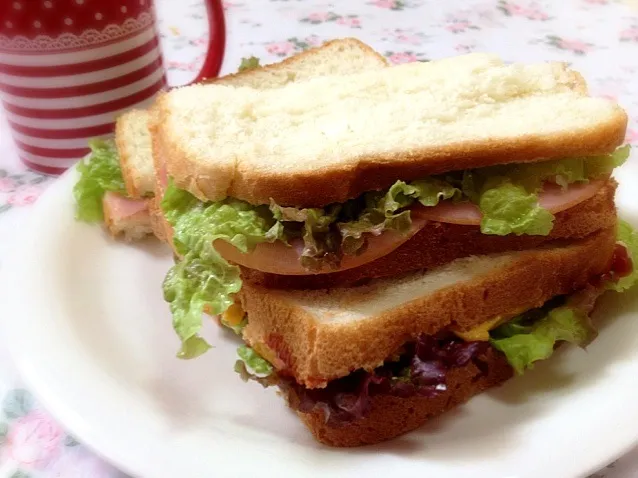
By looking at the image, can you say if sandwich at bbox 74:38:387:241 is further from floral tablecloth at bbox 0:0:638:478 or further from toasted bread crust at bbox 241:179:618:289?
toasted bread crust at bbox 241:179:618:289

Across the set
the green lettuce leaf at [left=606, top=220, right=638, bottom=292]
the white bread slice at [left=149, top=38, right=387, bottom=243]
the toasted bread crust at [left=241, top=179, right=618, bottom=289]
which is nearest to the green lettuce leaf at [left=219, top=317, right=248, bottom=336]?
the toasted bread crust at [left=241, top=179, right=618, bottom=289]

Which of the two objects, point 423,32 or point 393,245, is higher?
point 393,245

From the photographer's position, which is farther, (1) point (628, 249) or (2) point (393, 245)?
(1) point (628, 249)

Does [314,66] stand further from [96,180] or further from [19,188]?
[19,188]

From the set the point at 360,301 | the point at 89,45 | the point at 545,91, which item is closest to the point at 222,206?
the point at 360,301

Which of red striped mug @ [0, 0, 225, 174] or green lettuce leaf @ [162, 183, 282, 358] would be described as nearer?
green lettuce leaf @ [162, 183, 282, 358]

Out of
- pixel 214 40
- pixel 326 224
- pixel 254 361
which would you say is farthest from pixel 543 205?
pixel 214 40

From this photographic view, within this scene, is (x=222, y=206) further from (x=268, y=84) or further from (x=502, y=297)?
(x=268, y=84)
